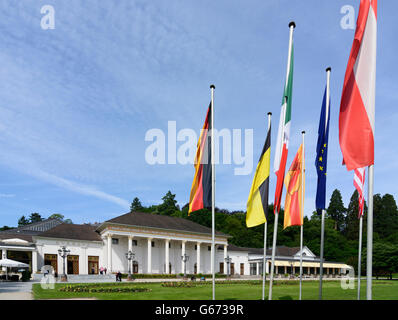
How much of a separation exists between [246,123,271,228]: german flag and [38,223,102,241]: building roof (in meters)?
45.3

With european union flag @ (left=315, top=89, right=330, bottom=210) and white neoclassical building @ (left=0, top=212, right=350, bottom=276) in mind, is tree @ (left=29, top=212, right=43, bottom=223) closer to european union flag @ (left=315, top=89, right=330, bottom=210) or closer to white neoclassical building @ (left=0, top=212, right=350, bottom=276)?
white neoclassical building @ (left=0, top=212, right=350, bottom=276)

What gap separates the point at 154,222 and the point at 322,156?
5011 centimetres

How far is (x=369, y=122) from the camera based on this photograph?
814cm

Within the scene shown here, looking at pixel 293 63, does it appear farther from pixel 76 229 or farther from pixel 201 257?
pixel 201 257

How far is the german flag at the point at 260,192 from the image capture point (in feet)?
42.5

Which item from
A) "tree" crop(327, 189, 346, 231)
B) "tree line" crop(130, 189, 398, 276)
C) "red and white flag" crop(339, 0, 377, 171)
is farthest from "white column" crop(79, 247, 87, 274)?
"tree" crop(327, 189, 346, 231)

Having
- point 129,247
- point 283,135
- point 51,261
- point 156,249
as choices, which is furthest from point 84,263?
point 283,135

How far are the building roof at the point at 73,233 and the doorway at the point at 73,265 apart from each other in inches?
117

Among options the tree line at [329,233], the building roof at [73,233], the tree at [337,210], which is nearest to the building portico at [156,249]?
the building roof at [73,233]

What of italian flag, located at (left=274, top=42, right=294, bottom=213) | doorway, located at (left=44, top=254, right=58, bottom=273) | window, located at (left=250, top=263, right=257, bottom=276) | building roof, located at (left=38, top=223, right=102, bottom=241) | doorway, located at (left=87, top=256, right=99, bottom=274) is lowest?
window, located at (left=250, top=263, right=257, bottom=276)

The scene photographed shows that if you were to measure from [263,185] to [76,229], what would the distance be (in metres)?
51.0

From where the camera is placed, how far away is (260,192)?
13.1 metres

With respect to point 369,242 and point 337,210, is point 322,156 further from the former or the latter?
A: point 337,210

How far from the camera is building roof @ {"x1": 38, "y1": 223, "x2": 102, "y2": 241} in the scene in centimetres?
5207
